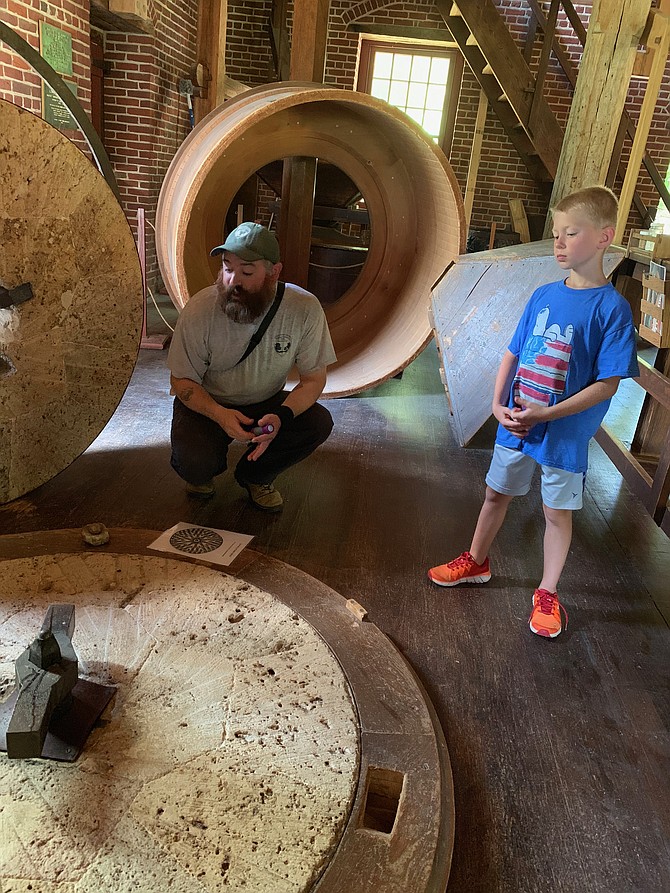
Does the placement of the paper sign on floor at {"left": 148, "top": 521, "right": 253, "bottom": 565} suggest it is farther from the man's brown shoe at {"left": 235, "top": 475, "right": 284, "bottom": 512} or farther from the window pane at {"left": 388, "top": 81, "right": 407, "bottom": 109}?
the window pane at {"left": 388, "top": 81, "right": 407, "bottom": 109}

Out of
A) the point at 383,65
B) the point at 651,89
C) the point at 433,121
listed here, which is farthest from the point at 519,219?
the point at 651,89

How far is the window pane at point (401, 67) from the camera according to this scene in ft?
27.5

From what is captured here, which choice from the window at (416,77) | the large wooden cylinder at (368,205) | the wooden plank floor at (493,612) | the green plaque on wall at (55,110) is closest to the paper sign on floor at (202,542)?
the wooden plank floor at (493,612)

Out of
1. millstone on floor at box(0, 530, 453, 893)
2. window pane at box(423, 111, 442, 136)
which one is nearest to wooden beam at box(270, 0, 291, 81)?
window pane at box(423, 111, 442, 136)

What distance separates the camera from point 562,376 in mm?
1936

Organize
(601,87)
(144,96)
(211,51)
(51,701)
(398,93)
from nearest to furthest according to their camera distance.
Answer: (51,701) → (601,87) → (211,51) → (144,96) → (398,93)

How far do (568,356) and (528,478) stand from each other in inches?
17.2

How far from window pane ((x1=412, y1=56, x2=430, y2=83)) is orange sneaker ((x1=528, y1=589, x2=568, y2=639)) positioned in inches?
318

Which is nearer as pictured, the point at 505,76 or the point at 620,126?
the point at 505,76

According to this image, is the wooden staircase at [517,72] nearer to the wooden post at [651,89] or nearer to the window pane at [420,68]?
the window pane at [420,68]

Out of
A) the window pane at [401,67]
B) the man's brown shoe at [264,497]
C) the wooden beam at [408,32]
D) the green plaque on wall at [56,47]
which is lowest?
the man's brown shoe at [264,497]

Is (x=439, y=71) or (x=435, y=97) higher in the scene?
(x=439, y=71)

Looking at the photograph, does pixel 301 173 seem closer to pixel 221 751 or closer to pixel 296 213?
pixel 296 213

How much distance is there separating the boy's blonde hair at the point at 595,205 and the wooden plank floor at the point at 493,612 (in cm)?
124
